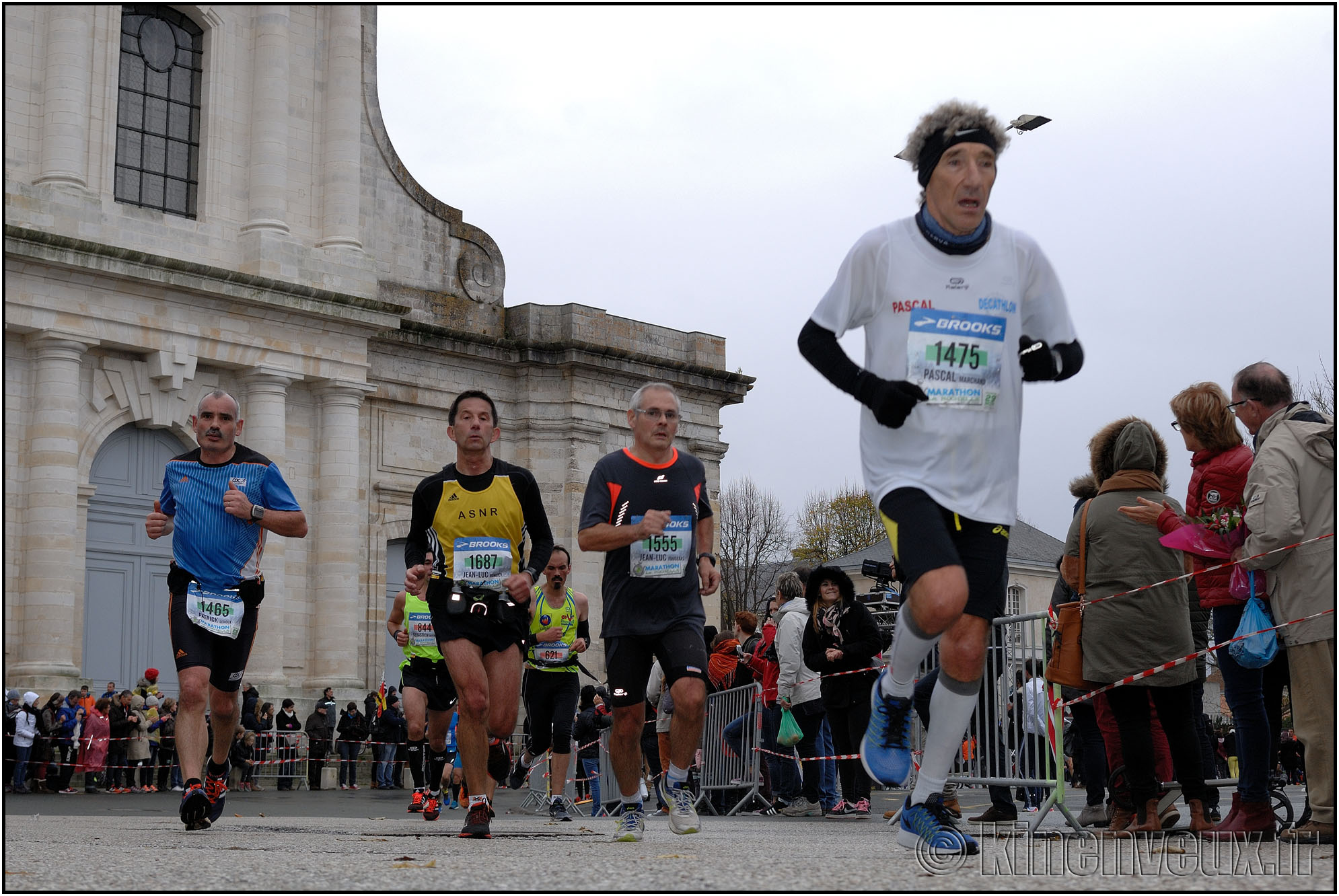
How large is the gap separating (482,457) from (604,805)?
23.6 ft

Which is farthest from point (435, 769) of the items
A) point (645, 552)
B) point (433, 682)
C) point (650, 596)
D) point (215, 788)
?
point (645, 552)

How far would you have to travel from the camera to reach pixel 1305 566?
6324 mm

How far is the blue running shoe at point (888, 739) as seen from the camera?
17.7ft

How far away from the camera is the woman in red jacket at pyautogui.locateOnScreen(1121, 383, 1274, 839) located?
6.55m

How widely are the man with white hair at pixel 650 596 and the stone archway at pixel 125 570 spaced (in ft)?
68.2

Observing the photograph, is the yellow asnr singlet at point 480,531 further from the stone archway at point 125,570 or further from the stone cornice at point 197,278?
the stone archway at point 125,570

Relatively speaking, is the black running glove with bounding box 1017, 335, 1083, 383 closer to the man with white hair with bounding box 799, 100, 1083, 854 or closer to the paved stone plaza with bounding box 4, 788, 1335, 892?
the man with white hair with bounding box 799, 100, 1083, 854

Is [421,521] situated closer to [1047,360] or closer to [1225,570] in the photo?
[1047,360]

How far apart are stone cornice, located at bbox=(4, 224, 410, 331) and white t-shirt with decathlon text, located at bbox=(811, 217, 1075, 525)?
21328 mm

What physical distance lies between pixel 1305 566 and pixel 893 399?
2275mm

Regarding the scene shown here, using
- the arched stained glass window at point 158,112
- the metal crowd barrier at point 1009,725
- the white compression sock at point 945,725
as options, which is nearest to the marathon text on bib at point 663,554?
the metal crowd barrier at point 1009,725

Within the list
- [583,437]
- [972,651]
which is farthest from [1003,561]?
[583,437]

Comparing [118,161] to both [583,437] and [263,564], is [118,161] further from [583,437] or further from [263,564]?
[583,437]

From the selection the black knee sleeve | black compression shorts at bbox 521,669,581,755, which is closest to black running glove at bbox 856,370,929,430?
black compression shorts at bbox 521,669,581,755
